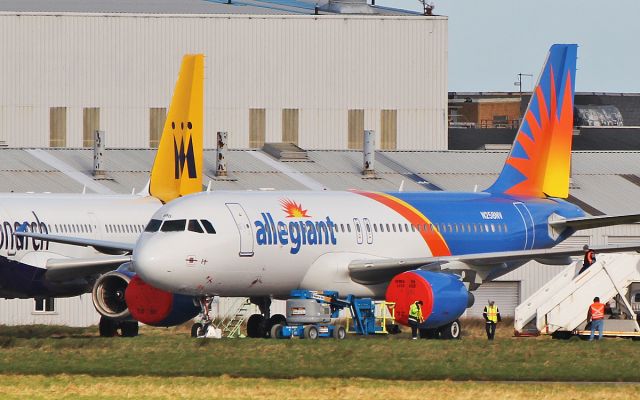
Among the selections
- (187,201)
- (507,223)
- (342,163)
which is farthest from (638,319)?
(342,163)

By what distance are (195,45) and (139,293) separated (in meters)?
49.1

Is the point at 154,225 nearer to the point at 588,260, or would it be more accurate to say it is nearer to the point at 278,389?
the point at 278,389

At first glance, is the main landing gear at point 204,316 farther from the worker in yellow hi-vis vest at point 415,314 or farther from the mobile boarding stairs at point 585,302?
the mobile boarding stairs at point 585,302

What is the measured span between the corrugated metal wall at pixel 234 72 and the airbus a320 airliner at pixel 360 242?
125 feet

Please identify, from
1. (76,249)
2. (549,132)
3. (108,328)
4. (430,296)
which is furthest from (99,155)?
(430,296)

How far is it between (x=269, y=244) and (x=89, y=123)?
4865cm

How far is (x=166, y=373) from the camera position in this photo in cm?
3431

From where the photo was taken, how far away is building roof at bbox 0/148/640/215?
69438mm

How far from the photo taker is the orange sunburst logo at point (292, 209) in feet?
152

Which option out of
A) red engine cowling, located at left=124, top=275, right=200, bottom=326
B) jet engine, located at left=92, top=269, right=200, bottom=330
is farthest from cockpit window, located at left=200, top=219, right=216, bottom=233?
red engine cowling, located at left=124, top=275, right=200, bottom=326

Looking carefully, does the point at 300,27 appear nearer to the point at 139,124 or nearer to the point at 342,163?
the point at 139,124

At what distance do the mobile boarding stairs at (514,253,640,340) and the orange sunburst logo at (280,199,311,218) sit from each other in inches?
312

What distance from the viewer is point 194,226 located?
141ft

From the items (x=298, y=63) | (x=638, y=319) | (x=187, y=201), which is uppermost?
(x=298, y=63)
